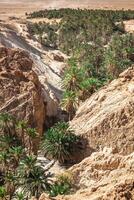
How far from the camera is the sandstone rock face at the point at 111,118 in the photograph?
68.1m

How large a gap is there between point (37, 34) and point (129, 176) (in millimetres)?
129718

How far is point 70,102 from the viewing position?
8119cm

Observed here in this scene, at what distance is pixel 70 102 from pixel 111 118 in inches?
486

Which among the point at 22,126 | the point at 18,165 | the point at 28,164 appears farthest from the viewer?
the point at 22,126

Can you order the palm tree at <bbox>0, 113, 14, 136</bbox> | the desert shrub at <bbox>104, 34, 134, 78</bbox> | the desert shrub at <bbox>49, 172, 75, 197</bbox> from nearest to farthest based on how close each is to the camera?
the desert shrub at <bbox>49, 172, 75, 197</bbox> → the palm tree at <bbox>0, 113, 14, 136</bbox> → the desert shrub at <bbox>104, 34, 134, 78</bbox>

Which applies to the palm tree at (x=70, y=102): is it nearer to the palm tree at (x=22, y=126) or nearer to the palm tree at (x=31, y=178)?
the palm tree at (x=22, y=126)

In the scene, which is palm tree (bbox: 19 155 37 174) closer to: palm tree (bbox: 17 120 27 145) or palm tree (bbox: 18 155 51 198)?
palm tree (bbox: 18 155 51 198)

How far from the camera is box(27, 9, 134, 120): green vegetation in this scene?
280ft

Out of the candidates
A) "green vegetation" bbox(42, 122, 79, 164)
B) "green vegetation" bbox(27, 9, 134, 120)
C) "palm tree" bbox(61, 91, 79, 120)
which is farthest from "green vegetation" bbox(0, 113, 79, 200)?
"green vegetation" bbox(27, 9, 134, 120)

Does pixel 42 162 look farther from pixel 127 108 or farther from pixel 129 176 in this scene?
pixel 129 176

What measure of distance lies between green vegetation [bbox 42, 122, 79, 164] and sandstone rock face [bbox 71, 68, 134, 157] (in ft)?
6.08

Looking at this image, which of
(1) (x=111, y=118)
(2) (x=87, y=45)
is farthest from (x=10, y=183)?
(2) (x=87, y=45)

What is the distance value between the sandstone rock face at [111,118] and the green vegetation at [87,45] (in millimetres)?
6097

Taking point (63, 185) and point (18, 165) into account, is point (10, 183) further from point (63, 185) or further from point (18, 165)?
point (63, 185)
